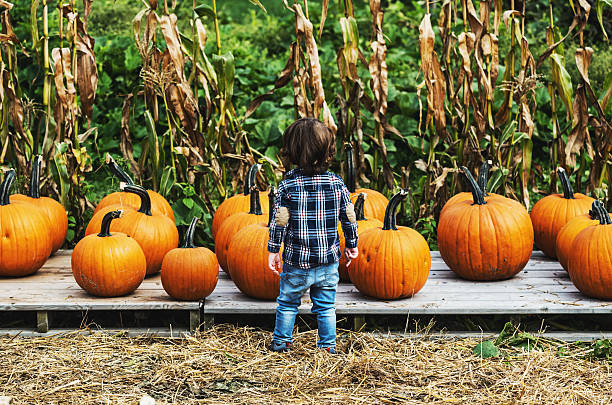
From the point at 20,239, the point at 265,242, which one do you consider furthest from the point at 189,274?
the point at 20,239

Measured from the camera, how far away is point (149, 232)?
493cm

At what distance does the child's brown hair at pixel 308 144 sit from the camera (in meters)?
3.71

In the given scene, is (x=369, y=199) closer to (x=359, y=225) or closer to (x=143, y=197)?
(x=359, y=225)

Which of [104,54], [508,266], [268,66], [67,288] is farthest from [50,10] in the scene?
[508,266]

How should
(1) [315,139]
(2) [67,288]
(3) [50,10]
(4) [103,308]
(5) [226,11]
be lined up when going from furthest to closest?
(5) [226,11], (3) [50,10], (2) [67,288], (4) [103,308], (1) [315,139]

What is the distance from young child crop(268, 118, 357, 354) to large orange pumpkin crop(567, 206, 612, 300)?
4.61 ft

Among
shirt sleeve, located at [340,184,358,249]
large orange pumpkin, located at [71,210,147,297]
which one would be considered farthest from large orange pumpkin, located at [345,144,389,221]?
large orange pumpkin, located at [71,210,147,297]

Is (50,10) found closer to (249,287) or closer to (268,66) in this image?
(268,66)

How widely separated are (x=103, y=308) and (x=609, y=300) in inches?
117

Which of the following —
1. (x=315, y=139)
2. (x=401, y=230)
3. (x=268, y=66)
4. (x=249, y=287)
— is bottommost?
(x=249, y=287)

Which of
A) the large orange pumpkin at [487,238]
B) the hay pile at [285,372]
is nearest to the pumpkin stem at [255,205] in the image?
the hay pile at [285,372]

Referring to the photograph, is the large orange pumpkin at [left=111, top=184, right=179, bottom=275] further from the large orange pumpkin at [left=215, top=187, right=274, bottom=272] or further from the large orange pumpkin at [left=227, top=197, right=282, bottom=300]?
the large orange pumpkin at [left=227, top=197, right=282, bottom=300]

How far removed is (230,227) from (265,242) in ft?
1.70

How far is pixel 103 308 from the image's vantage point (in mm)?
4273
